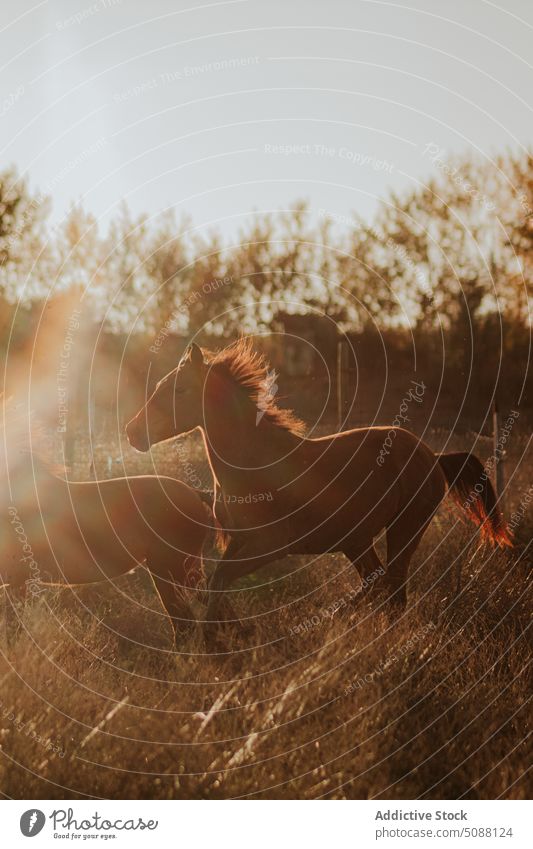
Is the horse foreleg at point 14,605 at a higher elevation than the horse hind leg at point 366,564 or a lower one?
lower

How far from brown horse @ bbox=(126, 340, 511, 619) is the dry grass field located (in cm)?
58

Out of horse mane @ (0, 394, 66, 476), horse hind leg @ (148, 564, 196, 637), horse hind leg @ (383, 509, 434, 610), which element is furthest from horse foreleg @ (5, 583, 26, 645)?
horse hind leg @ (383, 509, 434, 610)

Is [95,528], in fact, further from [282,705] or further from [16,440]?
[282,705]

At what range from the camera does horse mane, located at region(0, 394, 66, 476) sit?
6.14 meters

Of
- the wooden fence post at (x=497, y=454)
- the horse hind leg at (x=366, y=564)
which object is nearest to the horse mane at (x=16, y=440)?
the horse hind leg at (x=366, y=564)

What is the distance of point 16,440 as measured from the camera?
6.16m

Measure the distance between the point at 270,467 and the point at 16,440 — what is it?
212cm

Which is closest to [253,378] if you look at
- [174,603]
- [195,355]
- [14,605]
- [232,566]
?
[195,355]

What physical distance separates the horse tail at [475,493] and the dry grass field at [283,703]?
1.76ft

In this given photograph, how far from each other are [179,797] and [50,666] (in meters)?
1.54

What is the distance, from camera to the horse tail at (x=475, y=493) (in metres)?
6.79

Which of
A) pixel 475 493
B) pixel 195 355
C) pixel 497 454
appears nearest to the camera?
pixel 195 355

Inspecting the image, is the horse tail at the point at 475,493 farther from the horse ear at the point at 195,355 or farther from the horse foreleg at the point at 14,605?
the horse foreleg at the point at 14,605
